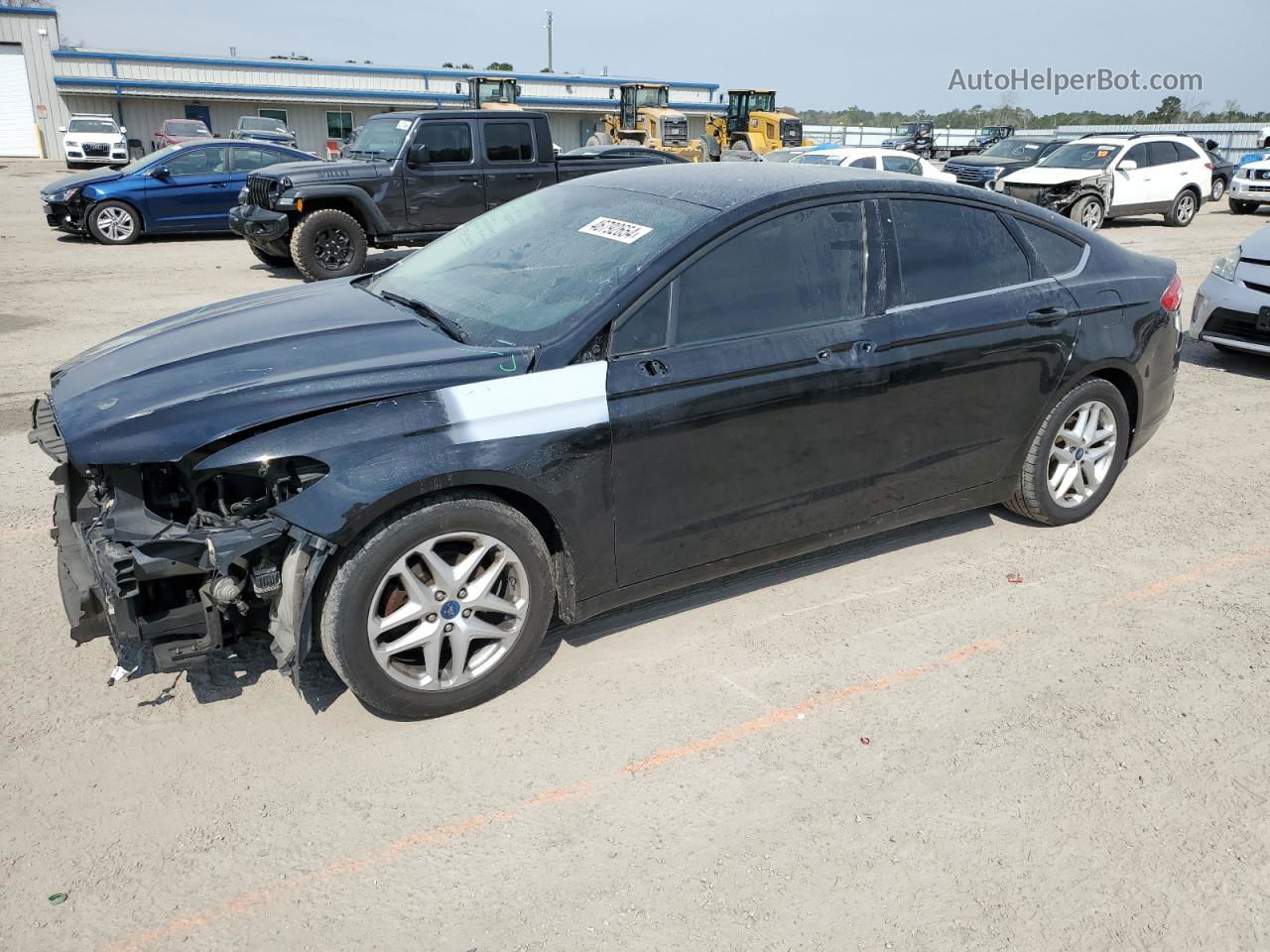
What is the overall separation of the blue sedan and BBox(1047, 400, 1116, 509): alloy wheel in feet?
42.6

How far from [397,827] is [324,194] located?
32.8 feet

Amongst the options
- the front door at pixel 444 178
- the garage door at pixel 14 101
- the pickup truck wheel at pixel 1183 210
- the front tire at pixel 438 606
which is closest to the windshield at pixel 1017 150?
the pickup truck wheel at pixel 1183 210

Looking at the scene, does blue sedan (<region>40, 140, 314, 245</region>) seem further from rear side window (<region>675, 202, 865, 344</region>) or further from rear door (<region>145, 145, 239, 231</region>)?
rear side window (<region>675, 202, 865, 344</region>)

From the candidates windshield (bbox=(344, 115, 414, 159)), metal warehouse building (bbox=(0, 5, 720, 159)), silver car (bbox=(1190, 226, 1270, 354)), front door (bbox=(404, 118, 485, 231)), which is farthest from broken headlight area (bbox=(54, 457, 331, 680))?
metal warehouse building (bbox=(0, 5, 720, 159))

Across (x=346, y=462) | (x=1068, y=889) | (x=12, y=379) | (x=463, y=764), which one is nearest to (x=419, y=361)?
(x=346, y=462)

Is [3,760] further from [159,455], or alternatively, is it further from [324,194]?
[324,194]

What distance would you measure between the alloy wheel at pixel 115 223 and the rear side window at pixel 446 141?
214 inches

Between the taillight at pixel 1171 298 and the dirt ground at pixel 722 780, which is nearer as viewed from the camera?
the dirt ground at pixel 722 780

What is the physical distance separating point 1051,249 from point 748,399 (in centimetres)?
195

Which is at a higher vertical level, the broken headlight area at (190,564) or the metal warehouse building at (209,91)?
the metal warehouse building at (209,91)

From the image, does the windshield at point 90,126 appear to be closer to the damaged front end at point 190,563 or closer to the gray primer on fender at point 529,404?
the damaged front end at point 190,563

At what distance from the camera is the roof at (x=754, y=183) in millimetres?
3850

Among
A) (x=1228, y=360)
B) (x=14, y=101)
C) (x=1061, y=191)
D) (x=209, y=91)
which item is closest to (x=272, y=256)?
(x=1228, y=360)

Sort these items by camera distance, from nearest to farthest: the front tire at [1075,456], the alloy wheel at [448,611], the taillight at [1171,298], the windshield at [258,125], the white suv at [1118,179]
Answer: the alloy wheel at [448,611]
the front tire at [1075,456]
the taillight at [1171,298]
the white suv at [1118,179]
the windshield at [258,125]
